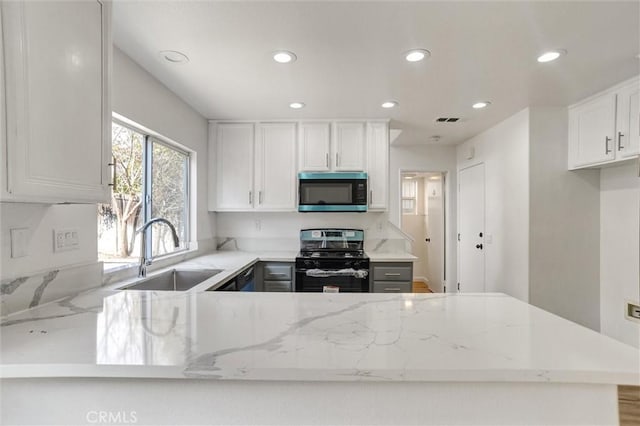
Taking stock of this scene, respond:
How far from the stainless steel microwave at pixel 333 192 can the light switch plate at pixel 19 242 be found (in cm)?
224

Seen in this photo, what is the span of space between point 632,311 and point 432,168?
2665 mm

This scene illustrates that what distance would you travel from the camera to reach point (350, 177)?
10.5 feet

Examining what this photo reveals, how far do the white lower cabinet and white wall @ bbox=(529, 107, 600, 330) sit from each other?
7.92 feet

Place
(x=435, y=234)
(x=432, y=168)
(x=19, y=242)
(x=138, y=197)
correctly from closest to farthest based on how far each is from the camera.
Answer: (x=19, y=242), (x=138, y=197), (x=432, y=168), (x=435, y=234)

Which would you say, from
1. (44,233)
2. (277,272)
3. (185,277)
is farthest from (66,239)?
(277,272)

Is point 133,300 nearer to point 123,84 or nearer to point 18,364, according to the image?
point 18,364

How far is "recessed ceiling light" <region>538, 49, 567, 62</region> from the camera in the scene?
1867 mm

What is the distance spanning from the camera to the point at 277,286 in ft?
9.95

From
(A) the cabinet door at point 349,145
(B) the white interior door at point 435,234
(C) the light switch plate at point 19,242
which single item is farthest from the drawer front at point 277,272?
(B) the white interior door at point 435,234

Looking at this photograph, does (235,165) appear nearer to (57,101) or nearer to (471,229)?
(57,101)

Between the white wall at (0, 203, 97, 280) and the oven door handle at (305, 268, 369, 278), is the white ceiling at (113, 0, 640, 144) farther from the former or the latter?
the oven door handle at (305, 268, 369, 278)

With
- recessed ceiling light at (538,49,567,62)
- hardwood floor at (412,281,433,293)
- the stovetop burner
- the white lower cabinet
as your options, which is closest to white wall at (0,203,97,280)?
the white lower cabinet

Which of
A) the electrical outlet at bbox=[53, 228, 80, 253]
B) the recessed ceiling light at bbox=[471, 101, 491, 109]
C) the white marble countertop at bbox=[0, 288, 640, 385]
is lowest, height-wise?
the white marble countertop at bbox=[0, 288, 640, 385]

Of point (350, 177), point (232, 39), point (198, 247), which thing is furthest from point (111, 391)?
point (350, 177)
